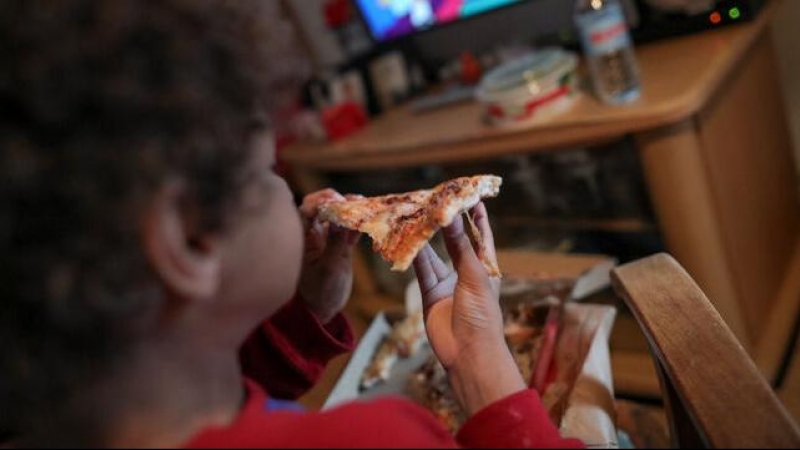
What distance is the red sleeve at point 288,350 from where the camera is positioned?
0.76 metres

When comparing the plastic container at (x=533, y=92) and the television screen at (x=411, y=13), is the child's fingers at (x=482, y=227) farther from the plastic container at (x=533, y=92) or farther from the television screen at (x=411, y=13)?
the television screen at (x=411, y=13)

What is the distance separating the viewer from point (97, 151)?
1.26ft

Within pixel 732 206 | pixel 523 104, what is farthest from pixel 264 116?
pixel 732 206

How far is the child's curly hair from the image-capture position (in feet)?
1.24

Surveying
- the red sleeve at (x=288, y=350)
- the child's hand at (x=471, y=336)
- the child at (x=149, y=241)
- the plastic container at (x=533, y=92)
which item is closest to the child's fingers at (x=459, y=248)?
the child's hand at (x=471, y=336)

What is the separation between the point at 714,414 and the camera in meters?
0.47

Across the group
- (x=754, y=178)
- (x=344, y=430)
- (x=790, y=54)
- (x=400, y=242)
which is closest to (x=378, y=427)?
(x=344, y=430)

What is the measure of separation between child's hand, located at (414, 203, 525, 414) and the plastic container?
0.69 m

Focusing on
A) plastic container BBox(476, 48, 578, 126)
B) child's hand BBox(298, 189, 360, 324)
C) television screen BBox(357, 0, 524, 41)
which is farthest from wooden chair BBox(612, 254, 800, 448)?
television screen BBox(357, 0, 524, 41)

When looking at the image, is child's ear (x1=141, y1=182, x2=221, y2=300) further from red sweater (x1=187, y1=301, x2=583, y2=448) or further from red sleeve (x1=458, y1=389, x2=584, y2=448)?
red sleeve (x1=458, y1=389, x2=584, y2=448)

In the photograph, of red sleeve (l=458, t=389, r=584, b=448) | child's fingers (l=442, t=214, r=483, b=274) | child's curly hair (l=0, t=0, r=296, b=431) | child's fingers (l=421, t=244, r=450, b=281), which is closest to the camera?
child's curly hair (l=0, t=0, r=296, b=431)

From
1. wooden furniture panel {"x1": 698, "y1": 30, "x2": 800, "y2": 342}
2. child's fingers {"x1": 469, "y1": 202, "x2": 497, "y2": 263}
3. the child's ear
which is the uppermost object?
the child's ear

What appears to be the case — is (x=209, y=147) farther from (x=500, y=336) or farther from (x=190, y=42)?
(x=500, y=336)

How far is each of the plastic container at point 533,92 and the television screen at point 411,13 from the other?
399 millimetres
